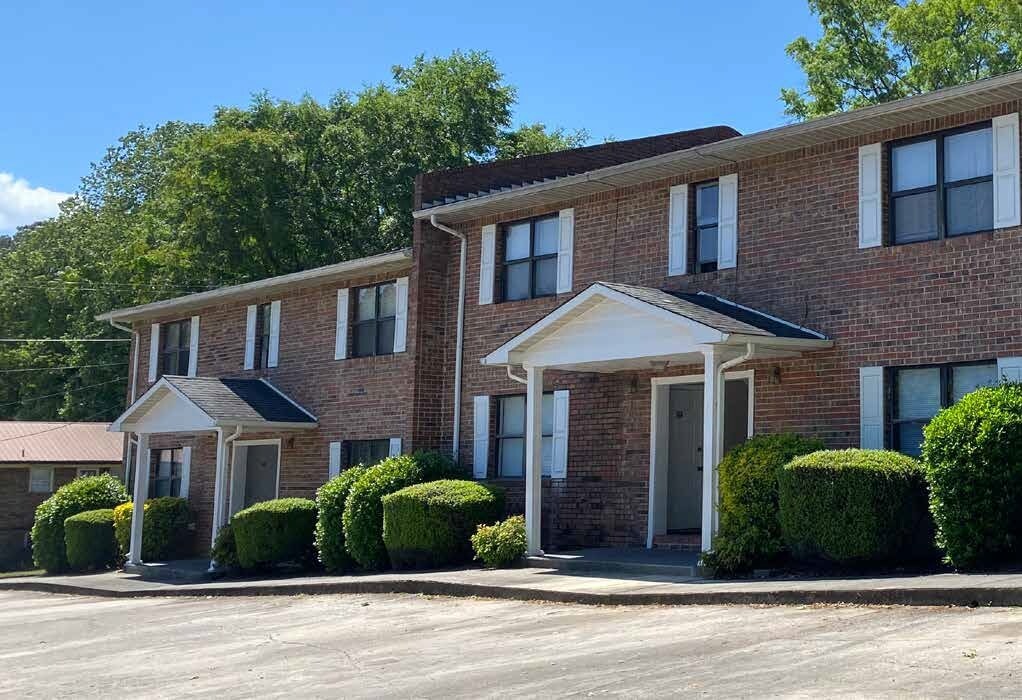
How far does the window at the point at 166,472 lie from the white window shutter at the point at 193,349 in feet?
5.89

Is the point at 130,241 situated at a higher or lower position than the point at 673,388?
higher

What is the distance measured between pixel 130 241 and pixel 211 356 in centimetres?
2302

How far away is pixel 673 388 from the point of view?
18828mm

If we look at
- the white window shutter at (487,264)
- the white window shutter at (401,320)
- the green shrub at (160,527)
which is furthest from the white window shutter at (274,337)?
the white window shutter at (487,264)

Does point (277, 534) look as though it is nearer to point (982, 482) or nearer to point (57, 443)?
point (982, 482)

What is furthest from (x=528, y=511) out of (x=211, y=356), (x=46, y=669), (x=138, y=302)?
(x=138, y=302)

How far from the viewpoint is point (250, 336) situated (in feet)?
87.5

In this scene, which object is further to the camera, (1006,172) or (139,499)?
(139,499)

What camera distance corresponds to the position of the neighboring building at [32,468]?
3572cm

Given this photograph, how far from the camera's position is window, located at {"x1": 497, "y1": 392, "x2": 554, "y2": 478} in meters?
20.2

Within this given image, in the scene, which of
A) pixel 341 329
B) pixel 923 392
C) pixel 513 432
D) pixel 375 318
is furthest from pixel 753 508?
pixel 341 329

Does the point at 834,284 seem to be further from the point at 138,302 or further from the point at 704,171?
the point at 138,302

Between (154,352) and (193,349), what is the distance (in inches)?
68.4

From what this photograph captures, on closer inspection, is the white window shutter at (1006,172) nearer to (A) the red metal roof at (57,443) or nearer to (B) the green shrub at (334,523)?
(B) the green shrub at (334,523)
